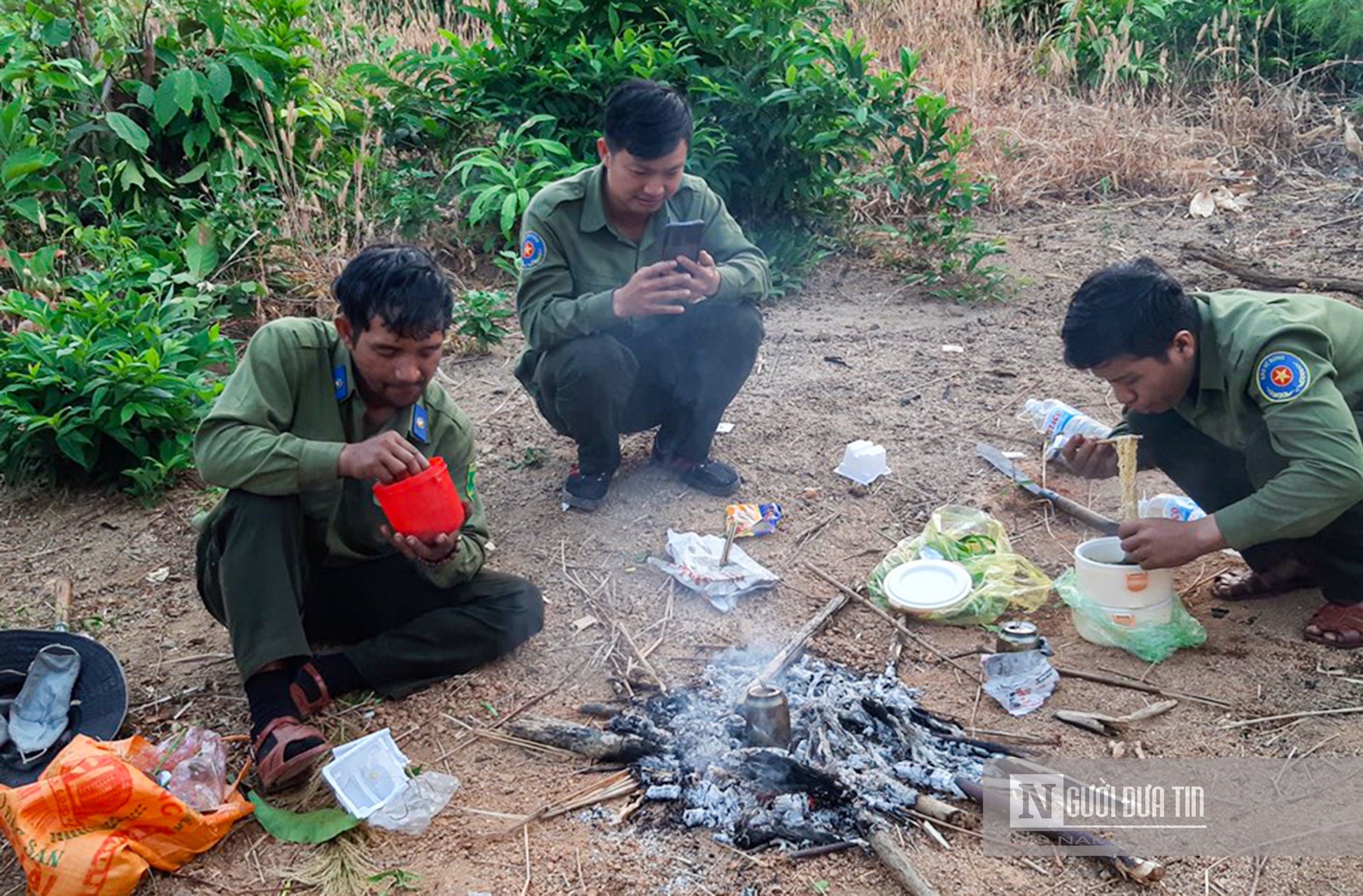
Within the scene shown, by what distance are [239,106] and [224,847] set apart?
4600mm

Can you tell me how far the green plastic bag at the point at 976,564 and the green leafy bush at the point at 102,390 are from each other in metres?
2.66

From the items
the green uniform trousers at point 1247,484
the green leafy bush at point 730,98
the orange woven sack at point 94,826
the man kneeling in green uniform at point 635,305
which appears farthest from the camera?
the green leafy bush at point 730,98

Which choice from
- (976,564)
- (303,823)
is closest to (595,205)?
(976,564)

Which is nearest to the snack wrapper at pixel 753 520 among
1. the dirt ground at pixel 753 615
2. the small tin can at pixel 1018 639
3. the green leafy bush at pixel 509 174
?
the dirt ground at pixel 753 615

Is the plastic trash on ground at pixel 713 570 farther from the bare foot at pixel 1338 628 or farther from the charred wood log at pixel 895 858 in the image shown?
the bare foot at pixel 1338 628

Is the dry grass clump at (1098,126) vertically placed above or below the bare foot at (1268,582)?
above

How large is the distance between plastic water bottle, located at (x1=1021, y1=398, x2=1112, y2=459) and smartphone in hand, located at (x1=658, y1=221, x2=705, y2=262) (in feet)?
5.30

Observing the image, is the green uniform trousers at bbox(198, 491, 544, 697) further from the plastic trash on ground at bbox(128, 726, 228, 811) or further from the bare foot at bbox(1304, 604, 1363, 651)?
the bare foot at bbox(1304, 604, 1363, 651)

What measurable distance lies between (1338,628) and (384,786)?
2653mm

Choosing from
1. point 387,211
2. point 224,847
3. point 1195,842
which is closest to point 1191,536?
point 1195,842

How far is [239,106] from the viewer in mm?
6000

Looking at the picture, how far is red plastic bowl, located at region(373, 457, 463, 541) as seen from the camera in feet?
8.90

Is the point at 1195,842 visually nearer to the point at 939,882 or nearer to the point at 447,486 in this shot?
the point at 939,882

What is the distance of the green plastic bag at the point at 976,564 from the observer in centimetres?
341
